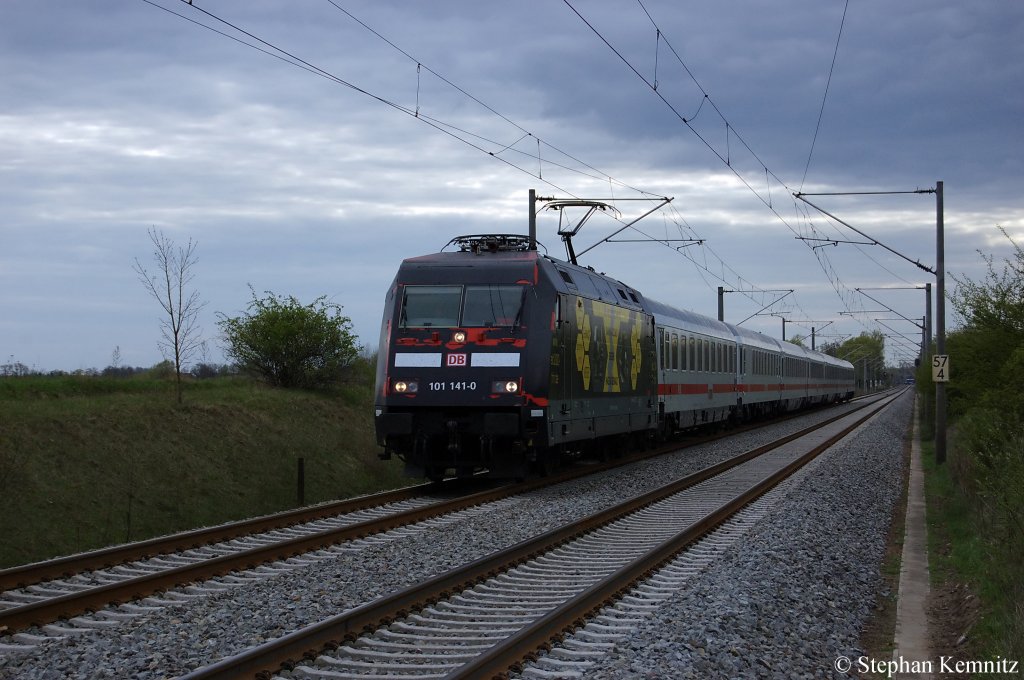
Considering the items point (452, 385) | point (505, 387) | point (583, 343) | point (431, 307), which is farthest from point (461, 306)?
point (583, 343)

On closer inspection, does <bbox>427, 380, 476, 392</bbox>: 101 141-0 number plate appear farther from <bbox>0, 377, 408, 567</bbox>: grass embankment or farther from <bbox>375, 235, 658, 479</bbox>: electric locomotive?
<bbox>0, 377, 408, 567</bbox>: grass embankment

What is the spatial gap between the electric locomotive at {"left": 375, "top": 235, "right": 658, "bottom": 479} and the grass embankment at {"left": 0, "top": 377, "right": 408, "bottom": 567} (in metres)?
3.03

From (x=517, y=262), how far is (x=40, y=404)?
8094 millimetres

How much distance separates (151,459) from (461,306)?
18.0 ft

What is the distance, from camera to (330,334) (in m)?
26.4

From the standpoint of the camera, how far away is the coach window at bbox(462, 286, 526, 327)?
15.8 metres

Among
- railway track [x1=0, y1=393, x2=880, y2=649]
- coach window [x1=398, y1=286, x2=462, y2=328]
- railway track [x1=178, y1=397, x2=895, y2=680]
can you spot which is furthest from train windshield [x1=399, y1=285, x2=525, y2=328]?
railway track [x1=178, y1=397, x2=895, y2=680]

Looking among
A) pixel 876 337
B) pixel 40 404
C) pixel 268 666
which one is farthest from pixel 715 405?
pixel 876 337

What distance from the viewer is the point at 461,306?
1606 cm

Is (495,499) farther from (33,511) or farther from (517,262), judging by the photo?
(33,511)

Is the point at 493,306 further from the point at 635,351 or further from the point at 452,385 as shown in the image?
the point at 635,351

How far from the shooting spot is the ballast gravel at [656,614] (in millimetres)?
6922

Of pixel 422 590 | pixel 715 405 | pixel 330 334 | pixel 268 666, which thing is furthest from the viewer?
pixel 715 405

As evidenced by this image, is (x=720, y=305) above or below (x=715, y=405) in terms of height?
above
